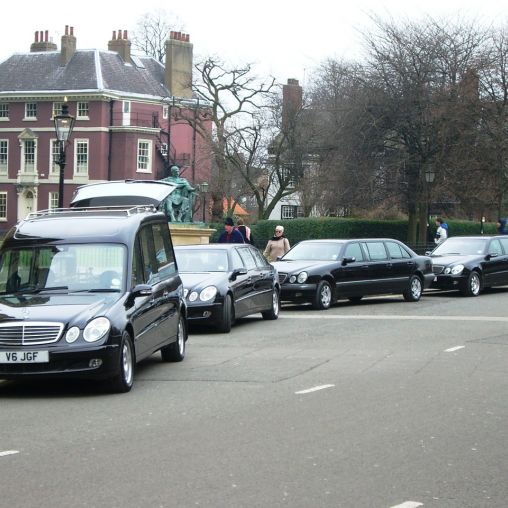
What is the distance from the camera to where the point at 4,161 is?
79.3 meters

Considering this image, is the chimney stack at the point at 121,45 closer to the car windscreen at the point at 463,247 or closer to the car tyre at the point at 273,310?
the car windscreen at the point at 463,247

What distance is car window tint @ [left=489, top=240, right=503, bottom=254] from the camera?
28.5 meters

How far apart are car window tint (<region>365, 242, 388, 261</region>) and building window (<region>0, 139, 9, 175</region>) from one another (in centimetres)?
5809

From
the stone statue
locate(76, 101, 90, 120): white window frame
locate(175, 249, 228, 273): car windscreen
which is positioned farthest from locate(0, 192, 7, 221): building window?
locate(175, 249, 228, 273): car windscreen

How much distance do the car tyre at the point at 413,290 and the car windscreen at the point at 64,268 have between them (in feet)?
45.6

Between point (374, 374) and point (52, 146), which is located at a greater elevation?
point (52, 146)

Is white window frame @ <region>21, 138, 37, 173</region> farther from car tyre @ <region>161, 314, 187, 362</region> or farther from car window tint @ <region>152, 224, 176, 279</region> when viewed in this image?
car tyre @ <region>161, 314, 187, 362</region>

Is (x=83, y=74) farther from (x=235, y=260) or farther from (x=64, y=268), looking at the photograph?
(x=64, y=268)

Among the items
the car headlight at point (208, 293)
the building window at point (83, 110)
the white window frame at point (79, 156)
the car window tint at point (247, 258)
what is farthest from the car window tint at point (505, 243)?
the building window at point (83, 110)

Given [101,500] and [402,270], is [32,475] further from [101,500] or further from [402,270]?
[402,270]

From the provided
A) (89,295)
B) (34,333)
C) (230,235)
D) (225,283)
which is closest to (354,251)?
(230,235)

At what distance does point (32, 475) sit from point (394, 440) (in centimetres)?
288

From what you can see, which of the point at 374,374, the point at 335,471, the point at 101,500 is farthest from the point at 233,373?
the point at 101,500

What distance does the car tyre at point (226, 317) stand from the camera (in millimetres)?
17688
